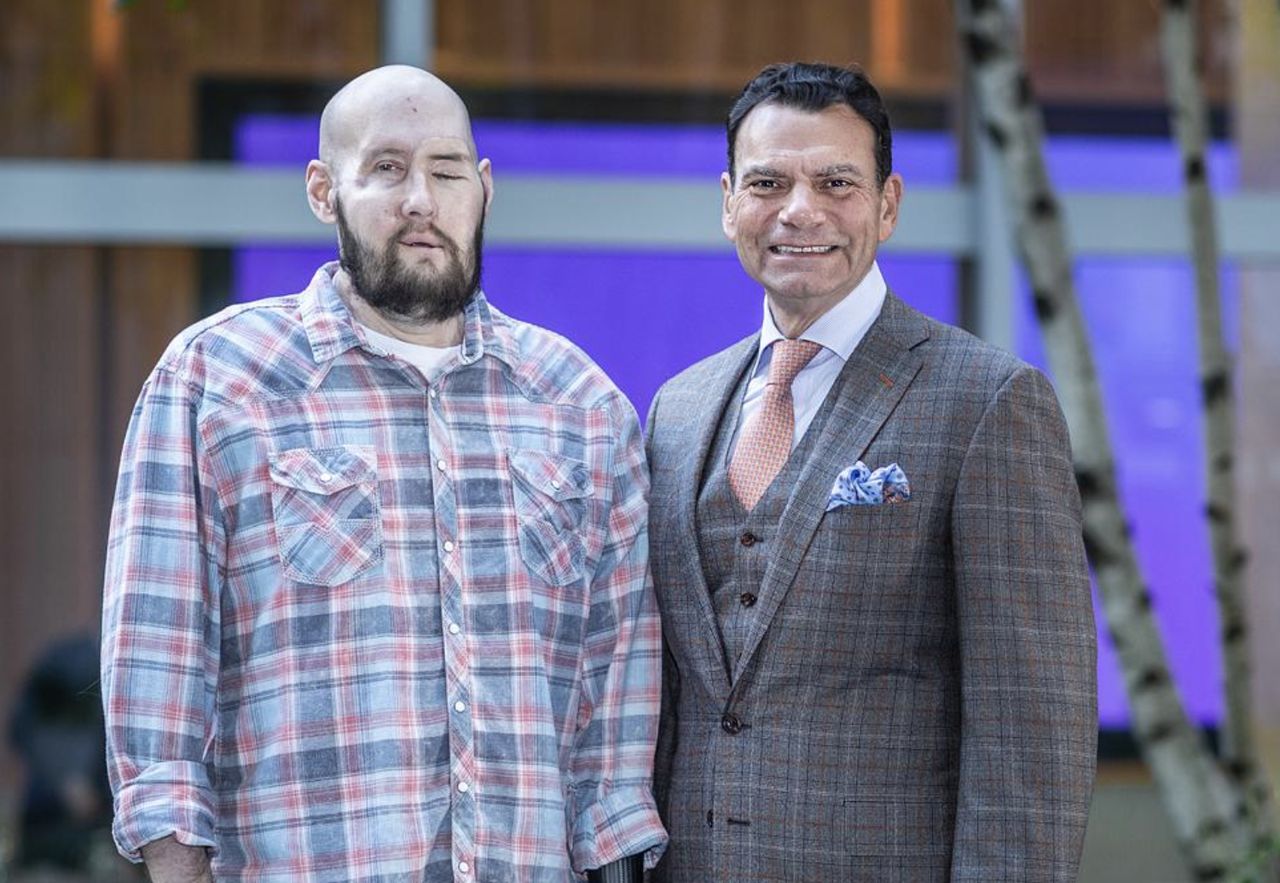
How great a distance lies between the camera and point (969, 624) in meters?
2.64

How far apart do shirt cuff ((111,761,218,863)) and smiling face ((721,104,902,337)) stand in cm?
110

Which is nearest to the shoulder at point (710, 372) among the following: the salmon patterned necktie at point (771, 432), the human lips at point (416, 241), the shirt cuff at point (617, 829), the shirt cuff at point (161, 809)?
the salmon patterned necktie at point (771, 432)

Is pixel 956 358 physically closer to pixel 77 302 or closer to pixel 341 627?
pixel 341 627

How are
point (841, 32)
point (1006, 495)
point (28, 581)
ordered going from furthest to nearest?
point (841, 32)
point (28, 581)
point (1006, 495)

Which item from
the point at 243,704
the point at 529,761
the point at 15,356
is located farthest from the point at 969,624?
the point at 15,356

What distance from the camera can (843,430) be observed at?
2803 millimetres

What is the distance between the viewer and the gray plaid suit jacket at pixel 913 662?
2.62m

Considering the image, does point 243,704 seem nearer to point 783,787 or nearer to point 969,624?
point 783,787

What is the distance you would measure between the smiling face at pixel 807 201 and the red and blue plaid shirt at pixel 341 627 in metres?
0.46

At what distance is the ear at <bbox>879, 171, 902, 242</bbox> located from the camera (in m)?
2.92

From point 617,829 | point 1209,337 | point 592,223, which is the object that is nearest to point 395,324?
point 617,829

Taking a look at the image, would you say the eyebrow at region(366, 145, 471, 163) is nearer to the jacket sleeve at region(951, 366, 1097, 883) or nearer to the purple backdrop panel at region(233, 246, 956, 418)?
the jacket sleeve at region(951, 366, 1097, 883)

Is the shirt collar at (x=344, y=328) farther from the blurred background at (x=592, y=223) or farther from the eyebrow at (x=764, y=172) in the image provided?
the blurred background at (x=592, y=223)

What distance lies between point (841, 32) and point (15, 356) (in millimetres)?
2750
